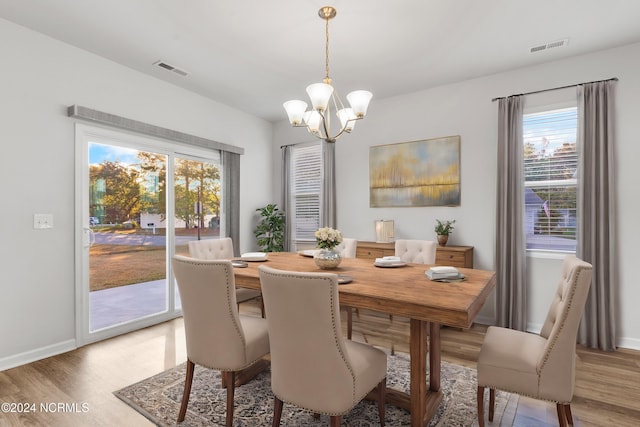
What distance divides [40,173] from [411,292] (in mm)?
3235

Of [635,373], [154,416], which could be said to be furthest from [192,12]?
[635,373]

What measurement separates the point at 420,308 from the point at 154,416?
1.75 metres

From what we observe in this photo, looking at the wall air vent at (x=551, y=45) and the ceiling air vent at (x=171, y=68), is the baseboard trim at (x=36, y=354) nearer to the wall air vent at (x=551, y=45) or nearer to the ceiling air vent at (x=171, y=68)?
the ceiling air vent at (x=171, y=68)

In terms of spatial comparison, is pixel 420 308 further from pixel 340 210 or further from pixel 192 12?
pixel 340 210

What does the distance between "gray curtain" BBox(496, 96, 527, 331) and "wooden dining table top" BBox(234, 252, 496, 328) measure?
152cm

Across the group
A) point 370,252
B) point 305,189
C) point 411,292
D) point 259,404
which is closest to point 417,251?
point 370,252

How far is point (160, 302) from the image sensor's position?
13.0 ft

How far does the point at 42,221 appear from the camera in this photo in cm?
288

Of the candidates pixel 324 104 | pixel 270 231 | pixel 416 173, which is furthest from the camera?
pixel 270 231

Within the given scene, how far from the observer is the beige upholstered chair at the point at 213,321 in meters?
1.76

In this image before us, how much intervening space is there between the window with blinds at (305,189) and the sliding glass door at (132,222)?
1363 mm

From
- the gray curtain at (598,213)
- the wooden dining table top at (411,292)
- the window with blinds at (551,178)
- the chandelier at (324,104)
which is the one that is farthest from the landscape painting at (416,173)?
the wooden dining table top at (411,292)

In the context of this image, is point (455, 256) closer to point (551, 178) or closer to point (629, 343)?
point (551, 178)

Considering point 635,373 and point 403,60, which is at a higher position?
point 403,60
